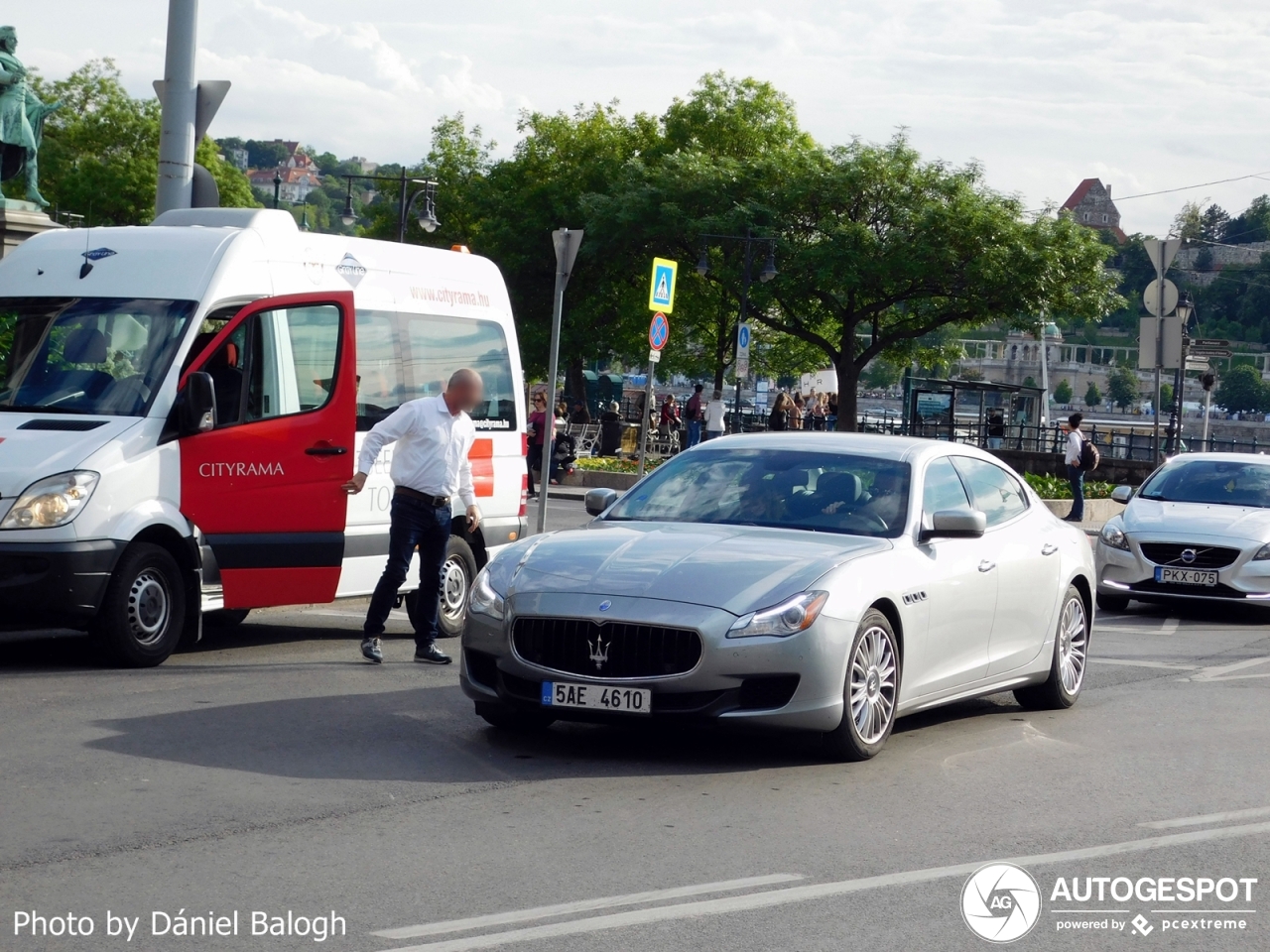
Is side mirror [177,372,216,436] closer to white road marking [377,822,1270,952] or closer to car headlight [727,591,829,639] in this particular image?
car headlight [727,591,829,639]

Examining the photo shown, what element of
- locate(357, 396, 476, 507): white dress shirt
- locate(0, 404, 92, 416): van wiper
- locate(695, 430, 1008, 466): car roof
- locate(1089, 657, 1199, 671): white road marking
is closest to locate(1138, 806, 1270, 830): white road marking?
locate(695, 430, 1008, 466): car roof

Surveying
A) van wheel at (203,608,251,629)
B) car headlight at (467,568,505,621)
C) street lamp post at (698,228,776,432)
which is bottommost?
van wheel at (203,608,251,629)

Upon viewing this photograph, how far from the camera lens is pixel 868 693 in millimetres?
7898

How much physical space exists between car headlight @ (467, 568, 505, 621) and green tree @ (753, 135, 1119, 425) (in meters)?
37.3

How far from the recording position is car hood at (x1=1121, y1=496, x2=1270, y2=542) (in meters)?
15.7

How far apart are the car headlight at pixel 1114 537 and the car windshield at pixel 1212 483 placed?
983mm

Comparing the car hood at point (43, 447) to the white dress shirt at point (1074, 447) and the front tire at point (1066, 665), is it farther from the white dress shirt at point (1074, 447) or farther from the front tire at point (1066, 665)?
the white dress shirt at point (1074, 447)

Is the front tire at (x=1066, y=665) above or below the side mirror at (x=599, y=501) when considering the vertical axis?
below

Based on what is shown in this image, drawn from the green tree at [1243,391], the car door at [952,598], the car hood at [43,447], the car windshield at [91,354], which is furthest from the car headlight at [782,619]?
Answer: the green tree at [1243,391]

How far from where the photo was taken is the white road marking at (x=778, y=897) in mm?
4891

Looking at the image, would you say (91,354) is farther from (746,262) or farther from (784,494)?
(746,262)

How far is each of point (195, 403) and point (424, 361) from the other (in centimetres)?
231

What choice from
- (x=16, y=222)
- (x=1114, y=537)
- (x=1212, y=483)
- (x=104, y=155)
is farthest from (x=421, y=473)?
(x=104, y=155)

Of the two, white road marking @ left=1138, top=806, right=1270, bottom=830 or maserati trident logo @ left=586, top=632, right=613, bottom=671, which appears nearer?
white road marking @ left=1138, top=806, right=1270, bottom=830
